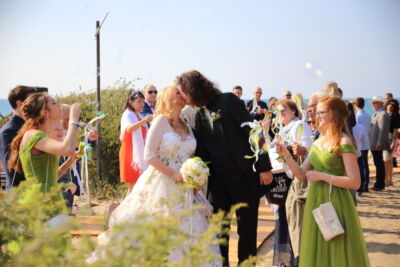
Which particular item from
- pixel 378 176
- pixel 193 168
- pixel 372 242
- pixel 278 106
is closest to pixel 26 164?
pixel 193 168

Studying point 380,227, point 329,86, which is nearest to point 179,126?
point 329,86

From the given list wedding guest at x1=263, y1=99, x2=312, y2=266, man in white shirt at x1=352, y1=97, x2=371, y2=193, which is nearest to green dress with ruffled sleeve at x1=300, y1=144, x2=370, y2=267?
wedding guest at x1=263, y1=99, x2=312, y2=266

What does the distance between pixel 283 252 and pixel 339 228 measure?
167cm

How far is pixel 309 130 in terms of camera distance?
4996mm

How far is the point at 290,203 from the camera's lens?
16.1ft

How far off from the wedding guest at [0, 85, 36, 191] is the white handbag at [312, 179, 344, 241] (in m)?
2.28

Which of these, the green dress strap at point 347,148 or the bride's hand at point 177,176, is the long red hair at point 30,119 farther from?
the green dress strap at point 347,148

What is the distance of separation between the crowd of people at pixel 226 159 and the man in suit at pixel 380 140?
594 cm

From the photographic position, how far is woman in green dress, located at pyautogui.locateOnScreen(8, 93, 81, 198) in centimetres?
327

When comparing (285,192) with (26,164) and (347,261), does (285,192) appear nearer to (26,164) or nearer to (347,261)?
(347,261)

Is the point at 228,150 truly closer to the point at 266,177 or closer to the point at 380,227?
the point at 266,177

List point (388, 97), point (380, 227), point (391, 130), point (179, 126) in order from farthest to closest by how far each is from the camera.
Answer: point (388, 97) → point (391, 130) → point (380, 227) → point (179, 126)

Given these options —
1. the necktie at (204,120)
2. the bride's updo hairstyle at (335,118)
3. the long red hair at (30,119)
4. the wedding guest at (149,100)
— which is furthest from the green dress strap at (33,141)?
the wedding guest at (149,100)

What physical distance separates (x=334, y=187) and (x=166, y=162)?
56.2 inches
